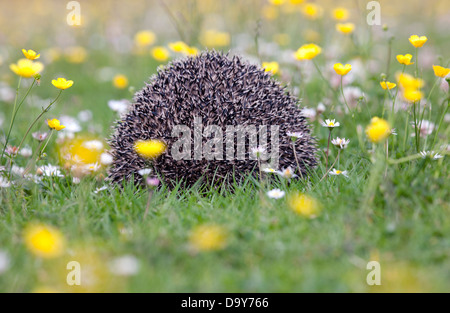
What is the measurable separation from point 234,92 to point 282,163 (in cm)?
75

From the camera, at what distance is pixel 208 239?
262 centimetres

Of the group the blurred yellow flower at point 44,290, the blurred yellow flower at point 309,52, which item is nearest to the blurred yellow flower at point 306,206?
the blurred yellow flower at point 309,52

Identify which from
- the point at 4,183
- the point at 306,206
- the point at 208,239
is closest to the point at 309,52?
the point at 306,206

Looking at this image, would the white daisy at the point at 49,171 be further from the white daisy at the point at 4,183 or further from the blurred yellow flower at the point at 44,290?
the blurred yellow flower at the point at 44,290

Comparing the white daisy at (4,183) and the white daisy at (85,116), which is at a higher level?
the white daisy at (85,116)

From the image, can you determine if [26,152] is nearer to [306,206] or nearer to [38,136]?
[38,136]

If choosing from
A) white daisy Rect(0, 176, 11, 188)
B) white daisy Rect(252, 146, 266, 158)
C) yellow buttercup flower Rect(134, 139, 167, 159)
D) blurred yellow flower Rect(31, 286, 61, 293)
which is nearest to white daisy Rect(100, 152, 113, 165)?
yellow buttercup flower Rect(134, 139, 167, 159)

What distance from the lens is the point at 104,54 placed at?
31.8 ft

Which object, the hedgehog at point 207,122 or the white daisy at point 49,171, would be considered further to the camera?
the white daisy at point 49,171

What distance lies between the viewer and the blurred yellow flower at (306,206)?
9.86 feet

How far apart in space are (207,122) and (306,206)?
111 centimetres

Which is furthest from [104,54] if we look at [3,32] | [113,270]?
[113,270]

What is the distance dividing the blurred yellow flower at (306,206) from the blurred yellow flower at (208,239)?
0.57 m

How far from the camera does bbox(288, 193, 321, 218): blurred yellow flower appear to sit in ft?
9.86
